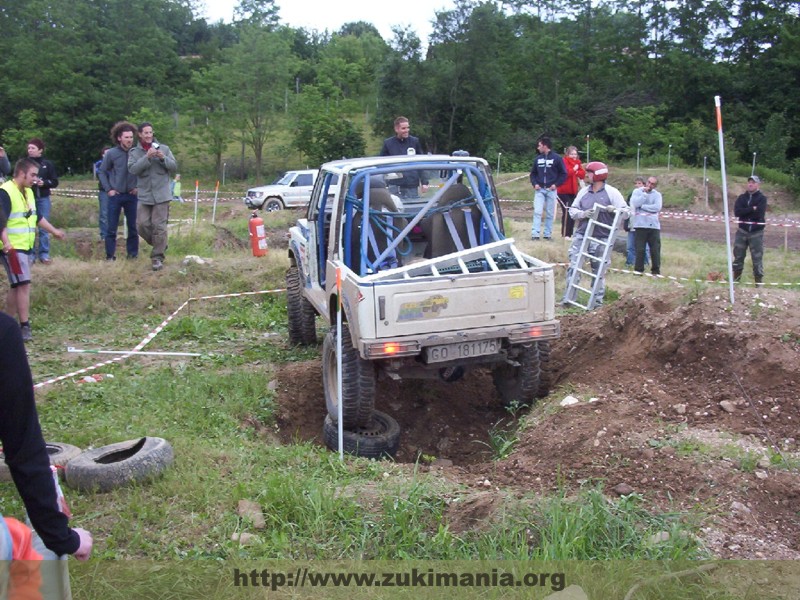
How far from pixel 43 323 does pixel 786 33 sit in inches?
1741

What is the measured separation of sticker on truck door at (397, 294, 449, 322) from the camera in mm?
6508

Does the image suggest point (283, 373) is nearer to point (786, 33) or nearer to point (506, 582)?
point (506, 582)

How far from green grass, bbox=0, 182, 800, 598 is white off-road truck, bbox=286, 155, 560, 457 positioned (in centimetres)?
65

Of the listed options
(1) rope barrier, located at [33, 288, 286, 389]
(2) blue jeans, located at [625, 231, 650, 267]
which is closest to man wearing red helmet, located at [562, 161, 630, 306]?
(2) blue jeans, located at [625, 231, 650, 267]

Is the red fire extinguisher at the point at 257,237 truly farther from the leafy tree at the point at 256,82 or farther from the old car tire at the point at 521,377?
the leafy tree at the point at 256,82

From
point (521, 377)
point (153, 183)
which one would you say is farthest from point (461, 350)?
point (153, 183)

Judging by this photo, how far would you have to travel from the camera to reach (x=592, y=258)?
10688 mm

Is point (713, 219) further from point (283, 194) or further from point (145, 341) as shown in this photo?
point (145, 341)

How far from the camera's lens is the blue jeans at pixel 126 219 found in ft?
41.6

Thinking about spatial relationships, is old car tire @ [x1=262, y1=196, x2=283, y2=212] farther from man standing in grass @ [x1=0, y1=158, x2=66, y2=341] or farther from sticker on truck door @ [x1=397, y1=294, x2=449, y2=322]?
sticker on truck door @ [x1=397, y1=294, x2=449, y2=322]

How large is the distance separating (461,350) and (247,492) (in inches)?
93.7

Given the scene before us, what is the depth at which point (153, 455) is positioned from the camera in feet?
17.4

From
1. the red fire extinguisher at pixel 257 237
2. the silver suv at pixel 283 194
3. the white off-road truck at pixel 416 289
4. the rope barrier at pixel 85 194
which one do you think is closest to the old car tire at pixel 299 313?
the white off-road truck at pixel 416 289

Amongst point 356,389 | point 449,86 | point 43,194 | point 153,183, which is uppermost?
point 449,86
